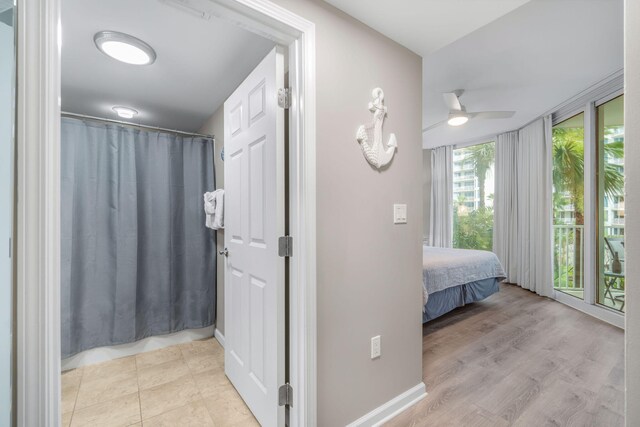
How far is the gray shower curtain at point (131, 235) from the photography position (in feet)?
7.09

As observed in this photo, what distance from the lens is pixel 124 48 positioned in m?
1.69

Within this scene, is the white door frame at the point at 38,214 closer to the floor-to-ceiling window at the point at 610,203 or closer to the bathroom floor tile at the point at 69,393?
the bathroom floor tile at the point at 69,393

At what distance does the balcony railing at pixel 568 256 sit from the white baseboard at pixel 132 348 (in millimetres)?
4598

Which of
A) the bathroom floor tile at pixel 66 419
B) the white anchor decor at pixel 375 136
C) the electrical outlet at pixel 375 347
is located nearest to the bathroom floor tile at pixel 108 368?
the bathroom floor tile at pixel 66 419

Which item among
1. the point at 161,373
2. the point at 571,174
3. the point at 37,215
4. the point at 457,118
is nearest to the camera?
the point at 37,215

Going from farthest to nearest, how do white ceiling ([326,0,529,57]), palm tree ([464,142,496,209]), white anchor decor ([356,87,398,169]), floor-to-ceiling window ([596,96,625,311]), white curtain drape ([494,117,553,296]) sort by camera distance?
palm tree ([464,142,496,209])
white curtain drape ([494,117,553,296])
floor-to-ceiling window ([596,96,625,311])
white anchor decor ([356,87,398,169])
white ceiling ([326,0,529,57])

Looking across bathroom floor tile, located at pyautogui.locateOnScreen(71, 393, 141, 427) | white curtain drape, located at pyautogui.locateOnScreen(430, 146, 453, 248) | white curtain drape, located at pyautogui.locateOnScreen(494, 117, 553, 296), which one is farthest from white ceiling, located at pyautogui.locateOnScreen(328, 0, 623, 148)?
bathroom floor tile, located at pyautogui.locateOnScreen(71, 393, 141, 427)

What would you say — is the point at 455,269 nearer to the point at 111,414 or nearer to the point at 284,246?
the point at 284,246

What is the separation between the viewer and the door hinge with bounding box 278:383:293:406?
1.33 meters

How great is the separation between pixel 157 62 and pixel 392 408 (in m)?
2.78

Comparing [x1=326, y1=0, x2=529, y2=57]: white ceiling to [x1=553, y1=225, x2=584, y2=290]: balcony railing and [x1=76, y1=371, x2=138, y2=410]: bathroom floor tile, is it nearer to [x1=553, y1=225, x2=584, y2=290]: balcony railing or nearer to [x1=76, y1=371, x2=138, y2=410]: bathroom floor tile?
[x1=76, y1=371, x2=138, y2=410]: bathroom floor tile

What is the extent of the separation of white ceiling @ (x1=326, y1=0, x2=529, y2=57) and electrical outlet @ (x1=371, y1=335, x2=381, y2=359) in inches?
69.1

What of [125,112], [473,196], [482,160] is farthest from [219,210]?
[482,160]

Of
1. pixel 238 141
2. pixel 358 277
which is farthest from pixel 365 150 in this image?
pixel 238 141
